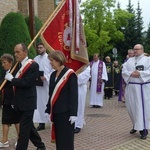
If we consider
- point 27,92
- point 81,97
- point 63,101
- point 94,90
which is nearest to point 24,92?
point 27,92

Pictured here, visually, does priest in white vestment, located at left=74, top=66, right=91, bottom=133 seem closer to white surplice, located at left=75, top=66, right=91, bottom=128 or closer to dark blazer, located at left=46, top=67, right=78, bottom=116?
white surplice, located at left=75, top=66, right=91, bottom=128

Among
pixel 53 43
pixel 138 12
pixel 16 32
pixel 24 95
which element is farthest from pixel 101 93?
pixel 138 12

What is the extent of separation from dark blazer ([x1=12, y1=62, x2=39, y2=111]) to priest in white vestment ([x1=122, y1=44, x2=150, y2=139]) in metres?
2.81

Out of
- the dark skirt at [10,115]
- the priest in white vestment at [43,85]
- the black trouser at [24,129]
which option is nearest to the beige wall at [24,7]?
the priest in white vestment at [43,85]

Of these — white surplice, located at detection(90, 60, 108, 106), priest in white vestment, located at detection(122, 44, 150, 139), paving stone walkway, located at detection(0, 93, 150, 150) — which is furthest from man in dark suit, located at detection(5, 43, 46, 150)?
white surplice, located at detection(90, 60, 108, 106)

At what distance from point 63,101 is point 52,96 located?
21cm

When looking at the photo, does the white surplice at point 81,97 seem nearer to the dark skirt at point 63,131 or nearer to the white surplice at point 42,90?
the white surplice at point 42,90

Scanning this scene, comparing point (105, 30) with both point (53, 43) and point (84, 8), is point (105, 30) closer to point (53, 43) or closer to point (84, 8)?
point (84, 8)

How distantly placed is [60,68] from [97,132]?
147 inches

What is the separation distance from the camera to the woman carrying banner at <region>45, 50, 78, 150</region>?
220 inches

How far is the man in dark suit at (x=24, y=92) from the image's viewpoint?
6227 mm

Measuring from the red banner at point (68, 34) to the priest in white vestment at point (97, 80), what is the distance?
676 centimetres

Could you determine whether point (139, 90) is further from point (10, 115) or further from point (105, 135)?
point (10, 115)

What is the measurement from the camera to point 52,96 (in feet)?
18.7
